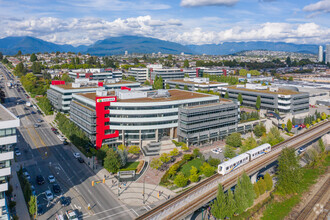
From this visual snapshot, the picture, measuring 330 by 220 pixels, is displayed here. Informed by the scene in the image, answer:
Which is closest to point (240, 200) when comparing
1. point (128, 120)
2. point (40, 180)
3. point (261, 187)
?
point (261, 187)

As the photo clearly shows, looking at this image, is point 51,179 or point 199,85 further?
point 199,85

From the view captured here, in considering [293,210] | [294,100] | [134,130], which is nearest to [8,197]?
[134,130]

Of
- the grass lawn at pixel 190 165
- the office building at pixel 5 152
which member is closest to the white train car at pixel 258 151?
the grass lawn at pixel 190 165

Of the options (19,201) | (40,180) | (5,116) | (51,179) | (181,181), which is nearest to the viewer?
(5,116)

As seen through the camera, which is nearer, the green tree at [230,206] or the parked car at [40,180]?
the green tree at [230,206]

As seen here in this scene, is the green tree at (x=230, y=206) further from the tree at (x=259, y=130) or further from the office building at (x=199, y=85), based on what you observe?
the office building at (x=199, y=85)

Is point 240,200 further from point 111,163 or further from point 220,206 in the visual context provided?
point 111,163

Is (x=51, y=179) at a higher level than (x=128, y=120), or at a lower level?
lower
